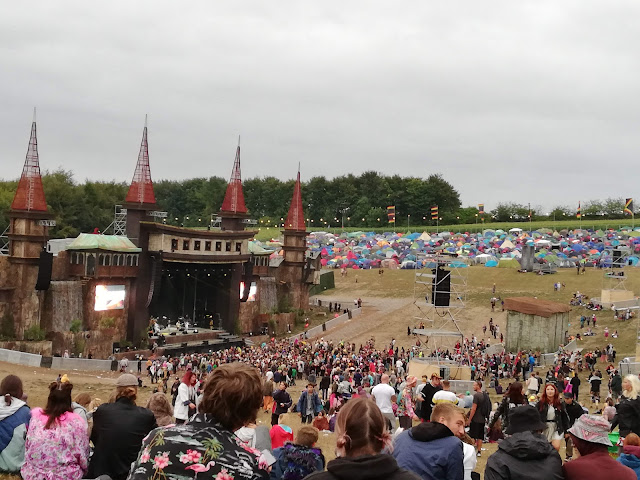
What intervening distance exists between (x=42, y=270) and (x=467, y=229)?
81.6 m

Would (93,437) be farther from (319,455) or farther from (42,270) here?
(42,270)

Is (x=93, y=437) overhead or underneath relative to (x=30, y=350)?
overhead

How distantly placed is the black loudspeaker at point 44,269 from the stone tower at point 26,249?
52 cm

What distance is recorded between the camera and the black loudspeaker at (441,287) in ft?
115

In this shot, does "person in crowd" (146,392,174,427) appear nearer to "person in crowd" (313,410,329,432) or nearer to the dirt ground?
"person in crowd" (313,410,329,432)

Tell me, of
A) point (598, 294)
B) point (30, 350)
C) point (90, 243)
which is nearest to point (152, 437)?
point (30, 350)

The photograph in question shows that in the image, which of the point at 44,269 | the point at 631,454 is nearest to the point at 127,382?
the point at 631,454

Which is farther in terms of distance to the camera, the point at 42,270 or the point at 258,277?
the point at 258,277

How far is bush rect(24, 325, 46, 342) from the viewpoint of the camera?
38.1 meters

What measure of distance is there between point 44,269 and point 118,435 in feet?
114

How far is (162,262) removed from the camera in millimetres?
44812

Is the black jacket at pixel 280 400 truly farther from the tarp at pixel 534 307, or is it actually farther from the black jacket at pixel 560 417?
the tarp at pixel 534 307

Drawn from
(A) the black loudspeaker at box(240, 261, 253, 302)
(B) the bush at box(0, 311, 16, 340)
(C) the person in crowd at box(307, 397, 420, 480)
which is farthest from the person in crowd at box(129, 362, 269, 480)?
(A) the black loudspeaker at box(240, 261, 253, 302)

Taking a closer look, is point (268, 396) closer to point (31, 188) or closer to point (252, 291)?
point (31, 188)
